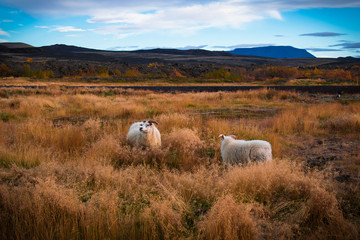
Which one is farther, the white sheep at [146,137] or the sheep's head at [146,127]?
the white sheep at [146,137]

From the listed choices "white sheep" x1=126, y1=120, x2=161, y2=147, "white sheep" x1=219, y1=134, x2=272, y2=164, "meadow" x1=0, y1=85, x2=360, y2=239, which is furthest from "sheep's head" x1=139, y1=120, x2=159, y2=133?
"white sheep" x1=219, y1=134, x2=272, y2=164

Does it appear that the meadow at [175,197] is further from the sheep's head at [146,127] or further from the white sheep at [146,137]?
the sheep's head at [146,127]

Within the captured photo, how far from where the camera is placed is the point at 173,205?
404 cm

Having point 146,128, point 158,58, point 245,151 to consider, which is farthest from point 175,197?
point 158,58

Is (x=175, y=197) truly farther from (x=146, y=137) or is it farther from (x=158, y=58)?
(x=158, y=58)

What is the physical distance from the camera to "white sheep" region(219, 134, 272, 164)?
19.2ft

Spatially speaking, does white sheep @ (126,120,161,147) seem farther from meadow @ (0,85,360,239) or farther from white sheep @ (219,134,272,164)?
white sheep @ (219,134,272,164)

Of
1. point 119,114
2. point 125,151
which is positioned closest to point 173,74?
point 119,114

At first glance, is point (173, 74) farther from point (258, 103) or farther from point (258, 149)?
point (258, 149)

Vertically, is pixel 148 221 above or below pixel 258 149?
below

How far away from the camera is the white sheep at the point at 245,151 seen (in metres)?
5.86

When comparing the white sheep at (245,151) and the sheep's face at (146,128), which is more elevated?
the sheep's face at (146,128)

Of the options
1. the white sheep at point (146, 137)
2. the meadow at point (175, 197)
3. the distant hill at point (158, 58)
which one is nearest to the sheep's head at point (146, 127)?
the white sheep at point (146, 137)

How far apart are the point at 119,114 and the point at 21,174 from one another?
334 inches
